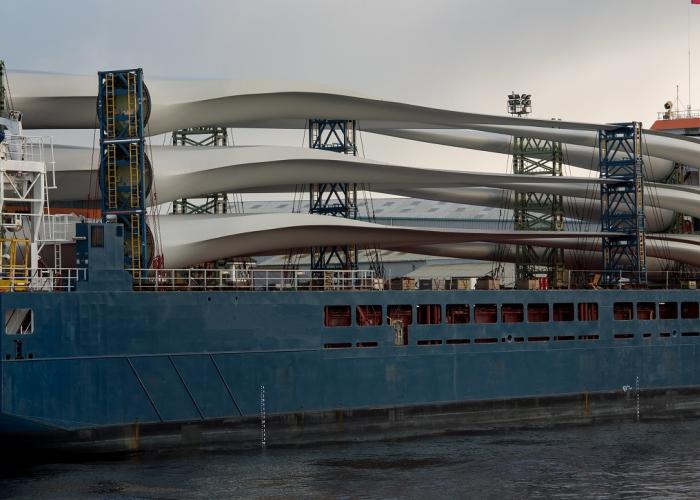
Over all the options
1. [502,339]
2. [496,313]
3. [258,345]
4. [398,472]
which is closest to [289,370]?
[258,345]

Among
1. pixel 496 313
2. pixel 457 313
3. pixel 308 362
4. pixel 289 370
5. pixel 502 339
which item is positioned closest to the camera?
pixel 289 370

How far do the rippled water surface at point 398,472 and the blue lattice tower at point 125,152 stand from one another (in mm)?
10447

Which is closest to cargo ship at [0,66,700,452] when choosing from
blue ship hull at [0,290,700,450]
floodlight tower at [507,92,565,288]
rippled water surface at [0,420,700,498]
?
blue ship hull at [0,290,700,450]

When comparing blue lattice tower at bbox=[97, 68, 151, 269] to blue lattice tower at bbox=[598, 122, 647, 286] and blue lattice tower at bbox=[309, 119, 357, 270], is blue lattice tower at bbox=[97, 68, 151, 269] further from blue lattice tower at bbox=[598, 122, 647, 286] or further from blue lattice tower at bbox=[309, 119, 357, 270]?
blue lattice tower at bbox=[598, 122, 647, 286]

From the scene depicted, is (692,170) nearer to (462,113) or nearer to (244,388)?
(462,113)

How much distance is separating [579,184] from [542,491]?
107ft

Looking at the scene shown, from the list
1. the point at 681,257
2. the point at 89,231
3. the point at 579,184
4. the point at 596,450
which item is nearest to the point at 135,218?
the point at 89,231

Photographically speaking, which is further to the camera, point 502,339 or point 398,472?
point 502,339

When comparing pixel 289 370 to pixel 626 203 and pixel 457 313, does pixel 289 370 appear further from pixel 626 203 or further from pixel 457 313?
pixel 626 203

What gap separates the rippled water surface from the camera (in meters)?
33.8

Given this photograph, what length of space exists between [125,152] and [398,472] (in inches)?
669

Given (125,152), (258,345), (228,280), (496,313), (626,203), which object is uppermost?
(125,152)

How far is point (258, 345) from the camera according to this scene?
41.5 metres

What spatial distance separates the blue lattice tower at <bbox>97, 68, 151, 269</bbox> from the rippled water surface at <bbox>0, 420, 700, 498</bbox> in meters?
10.4
